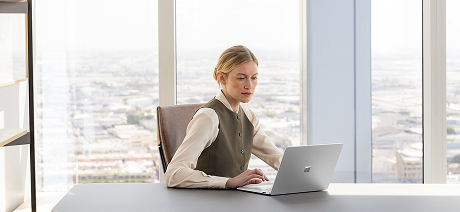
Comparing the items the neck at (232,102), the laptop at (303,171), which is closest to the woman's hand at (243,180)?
the laptop at (303,171)

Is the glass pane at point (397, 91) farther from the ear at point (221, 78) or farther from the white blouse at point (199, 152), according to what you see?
the ear at point (221, 78)

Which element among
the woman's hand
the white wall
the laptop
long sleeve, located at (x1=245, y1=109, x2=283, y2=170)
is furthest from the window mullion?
the white wall

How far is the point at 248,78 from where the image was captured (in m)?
1.78

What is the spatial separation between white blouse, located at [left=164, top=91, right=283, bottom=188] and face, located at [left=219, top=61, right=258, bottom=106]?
0.22 feet

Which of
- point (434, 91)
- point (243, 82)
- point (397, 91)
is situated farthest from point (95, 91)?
point (434, 91)

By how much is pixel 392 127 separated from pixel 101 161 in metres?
2.10

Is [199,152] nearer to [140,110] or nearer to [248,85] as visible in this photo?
[248,85]

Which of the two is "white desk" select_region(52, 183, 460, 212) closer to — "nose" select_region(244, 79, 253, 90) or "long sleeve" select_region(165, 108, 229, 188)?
"long sleeve" select_region(165, 108, 229, 188)

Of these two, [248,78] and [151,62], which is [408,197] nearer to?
[248,78]

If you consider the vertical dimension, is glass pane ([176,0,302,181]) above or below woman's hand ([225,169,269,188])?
above

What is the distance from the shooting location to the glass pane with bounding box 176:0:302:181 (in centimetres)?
315

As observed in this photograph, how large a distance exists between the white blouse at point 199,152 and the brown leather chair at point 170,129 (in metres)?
0.31

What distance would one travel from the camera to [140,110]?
3.22m

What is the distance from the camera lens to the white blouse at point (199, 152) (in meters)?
1.49
